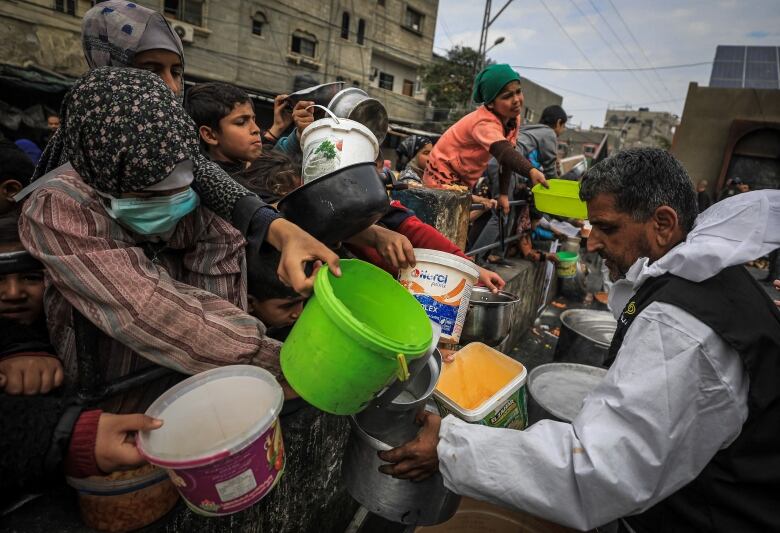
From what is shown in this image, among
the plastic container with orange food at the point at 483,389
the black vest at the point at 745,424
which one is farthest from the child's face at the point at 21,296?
the black vest at the point at 745,424

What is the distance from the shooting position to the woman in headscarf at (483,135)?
3.88 metres

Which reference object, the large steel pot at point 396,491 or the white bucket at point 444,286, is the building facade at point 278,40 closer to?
the white bucket at point 444,286

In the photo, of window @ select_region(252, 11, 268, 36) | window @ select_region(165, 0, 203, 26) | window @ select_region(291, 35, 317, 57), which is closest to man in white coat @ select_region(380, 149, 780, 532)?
window @ select_region(165, 0, 203, 26)

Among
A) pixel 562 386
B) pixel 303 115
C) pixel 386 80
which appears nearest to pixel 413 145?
pixel 303 115

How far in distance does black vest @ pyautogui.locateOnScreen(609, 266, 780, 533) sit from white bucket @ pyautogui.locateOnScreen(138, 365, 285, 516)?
1350 millimetres

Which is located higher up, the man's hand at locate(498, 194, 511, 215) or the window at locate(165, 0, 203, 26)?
the window at locate(165, 0, 203, 26)

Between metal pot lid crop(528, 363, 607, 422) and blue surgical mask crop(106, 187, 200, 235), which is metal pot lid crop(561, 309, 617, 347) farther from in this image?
blue surgical mask crop(106, 187, 200, 235)

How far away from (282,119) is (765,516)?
3744 mm

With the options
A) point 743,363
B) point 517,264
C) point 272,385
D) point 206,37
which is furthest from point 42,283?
point 206,37

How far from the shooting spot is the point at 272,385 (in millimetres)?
1223

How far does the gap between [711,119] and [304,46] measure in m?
19.0

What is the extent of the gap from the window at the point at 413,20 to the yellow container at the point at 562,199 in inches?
1049

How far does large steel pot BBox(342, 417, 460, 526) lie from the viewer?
63.2 inches

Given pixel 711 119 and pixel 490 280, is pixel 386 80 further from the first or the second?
pixel 490 280
